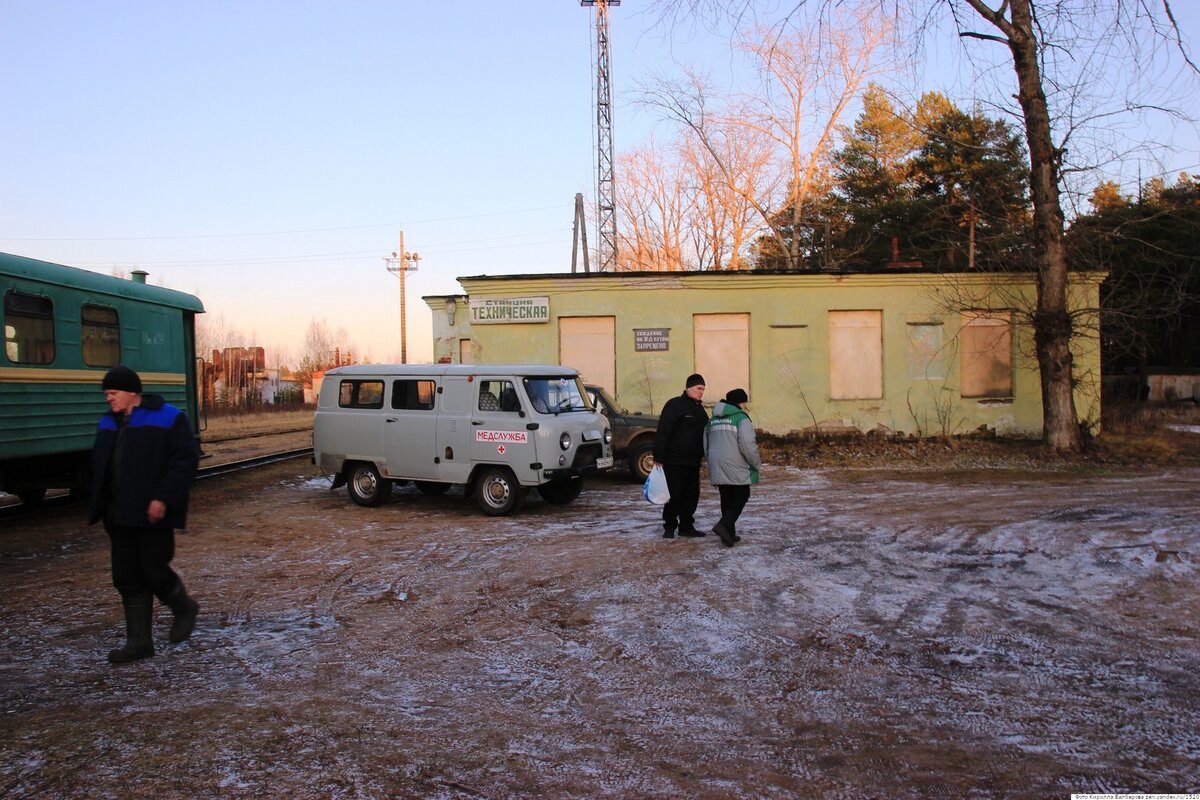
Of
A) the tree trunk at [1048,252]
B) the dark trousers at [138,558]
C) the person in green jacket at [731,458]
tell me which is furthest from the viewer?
the tree trunk at [1048,252]

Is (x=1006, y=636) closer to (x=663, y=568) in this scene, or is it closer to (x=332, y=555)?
(x=663, y=568)

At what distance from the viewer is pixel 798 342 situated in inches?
776

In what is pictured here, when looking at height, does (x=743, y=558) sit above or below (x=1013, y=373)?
below

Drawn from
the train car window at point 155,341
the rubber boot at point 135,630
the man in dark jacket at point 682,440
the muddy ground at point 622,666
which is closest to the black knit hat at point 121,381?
the rubber boot at point 135,630

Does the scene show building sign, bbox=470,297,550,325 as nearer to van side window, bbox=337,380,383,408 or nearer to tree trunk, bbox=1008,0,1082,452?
van side window, bbox=337,380,383,408

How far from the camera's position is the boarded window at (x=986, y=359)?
19.7 m

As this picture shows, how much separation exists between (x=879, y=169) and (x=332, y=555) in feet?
127

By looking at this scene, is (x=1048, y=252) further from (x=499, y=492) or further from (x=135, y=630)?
(x=135, y=630)

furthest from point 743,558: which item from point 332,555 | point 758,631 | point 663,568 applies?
point 332,555

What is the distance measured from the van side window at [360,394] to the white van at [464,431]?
1 cm

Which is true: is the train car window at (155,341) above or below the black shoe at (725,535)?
above

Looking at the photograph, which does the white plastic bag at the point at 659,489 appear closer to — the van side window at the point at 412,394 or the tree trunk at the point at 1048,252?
the van side window at the point at 412,394

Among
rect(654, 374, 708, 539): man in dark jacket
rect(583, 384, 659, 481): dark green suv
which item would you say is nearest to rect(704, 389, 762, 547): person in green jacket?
rect(654, 374, 708, 539): man in dark jacket

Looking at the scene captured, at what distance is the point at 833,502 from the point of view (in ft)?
39.7
